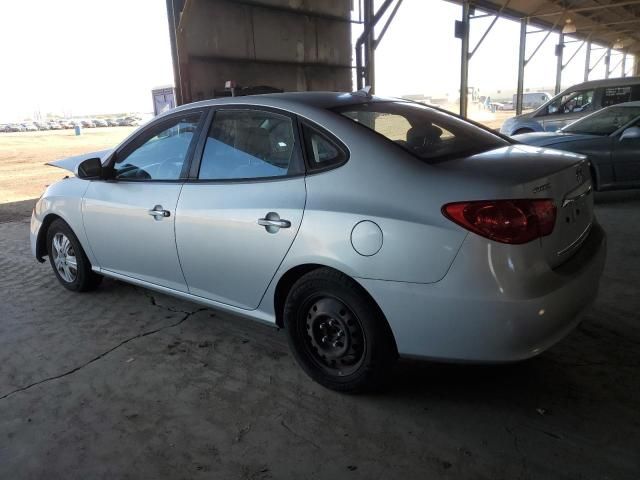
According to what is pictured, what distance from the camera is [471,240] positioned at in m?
2.21

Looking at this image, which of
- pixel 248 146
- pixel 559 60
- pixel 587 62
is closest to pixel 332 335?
pixel 248 146

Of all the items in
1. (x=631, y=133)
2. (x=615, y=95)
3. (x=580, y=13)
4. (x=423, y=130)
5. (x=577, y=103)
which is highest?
(x=580, y=13)

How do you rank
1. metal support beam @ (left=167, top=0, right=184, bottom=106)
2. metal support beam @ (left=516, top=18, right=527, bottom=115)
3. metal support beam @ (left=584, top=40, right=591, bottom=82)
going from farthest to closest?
metal support beam @ (left=584, top=40, right=591, bottom=82), metal support beam @ (left=516, top=18, right=527, bottom=115), metal support beam @ (left=167, top=0, right=184, bottom=106)

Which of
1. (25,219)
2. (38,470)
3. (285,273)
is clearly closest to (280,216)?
(285,273)

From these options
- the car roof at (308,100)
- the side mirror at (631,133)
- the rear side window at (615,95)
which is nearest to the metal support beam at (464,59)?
the rear side window at (615,95)

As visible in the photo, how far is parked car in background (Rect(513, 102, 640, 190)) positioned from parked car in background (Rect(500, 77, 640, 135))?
3.54m

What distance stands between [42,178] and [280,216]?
1267cm

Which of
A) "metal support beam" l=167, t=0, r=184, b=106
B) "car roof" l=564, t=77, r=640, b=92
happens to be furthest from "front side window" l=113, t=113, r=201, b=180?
"car roof" l=564, t=77, r=640, b=92

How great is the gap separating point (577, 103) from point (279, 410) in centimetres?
1062

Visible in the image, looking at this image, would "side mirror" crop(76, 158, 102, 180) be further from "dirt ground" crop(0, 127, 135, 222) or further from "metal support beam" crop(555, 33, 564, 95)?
"metal support beam" crop(555, 33, 564, 95)

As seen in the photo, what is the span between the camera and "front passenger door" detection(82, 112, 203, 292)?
340 centimetres

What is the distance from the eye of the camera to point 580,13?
71.2ft

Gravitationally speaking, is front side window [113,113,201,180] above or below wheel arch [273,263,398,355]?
above

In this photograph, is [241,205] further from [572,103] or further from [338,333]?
[572,103]
